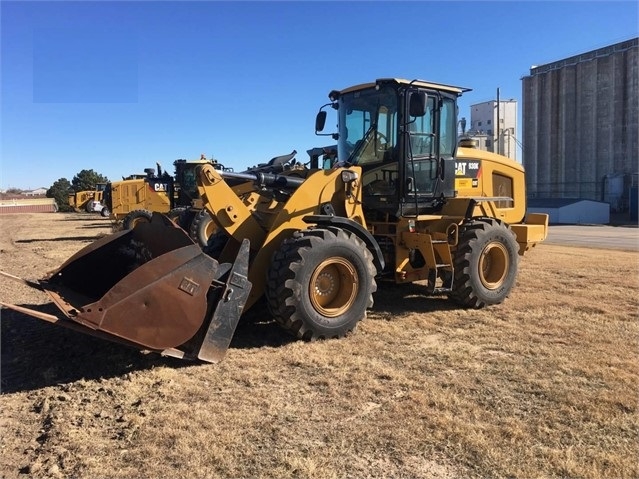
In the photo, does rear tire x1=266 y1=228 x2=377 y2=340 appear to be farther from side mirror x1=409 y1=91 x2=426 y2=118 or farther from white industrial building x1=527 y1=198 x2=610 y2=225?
white industrial building x1=527 y1=198 x2=610 y2=225

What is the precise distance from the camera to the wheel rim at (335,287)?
5754 mm

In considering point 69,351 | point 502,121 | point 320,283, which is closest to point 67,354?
point 69,351

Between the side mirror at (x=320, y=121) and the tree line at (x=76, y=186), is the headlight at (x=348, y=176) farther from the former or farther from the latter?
the tree line at (x=76, y=186)

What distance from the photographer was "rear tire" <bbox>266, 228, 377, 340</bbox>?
17.6ft

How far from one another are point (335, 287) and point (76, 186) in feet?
223

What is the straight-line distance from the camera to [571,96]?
5159 cm

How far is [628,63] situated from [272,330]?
51.3 m

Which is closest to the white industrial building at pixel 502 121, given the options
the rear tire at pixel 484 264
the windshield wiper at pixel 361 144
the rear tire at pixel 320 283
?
the rear tire at pixel 484 264

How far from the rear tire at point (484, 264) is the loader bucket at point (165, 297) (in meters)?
3.22

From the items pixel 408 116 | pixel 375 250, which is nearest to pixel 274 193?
pixel 375 250

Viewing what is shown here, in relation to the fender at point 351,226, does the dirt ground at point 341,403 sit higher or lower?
lower

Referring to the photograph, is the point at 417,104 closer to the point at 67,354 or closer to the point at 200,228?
the point at 67,354

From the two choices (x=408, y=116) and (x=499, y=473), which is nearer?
(x=499, y=473)

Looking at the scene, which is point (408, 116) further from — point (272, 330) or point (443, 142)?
point (272, 330)
